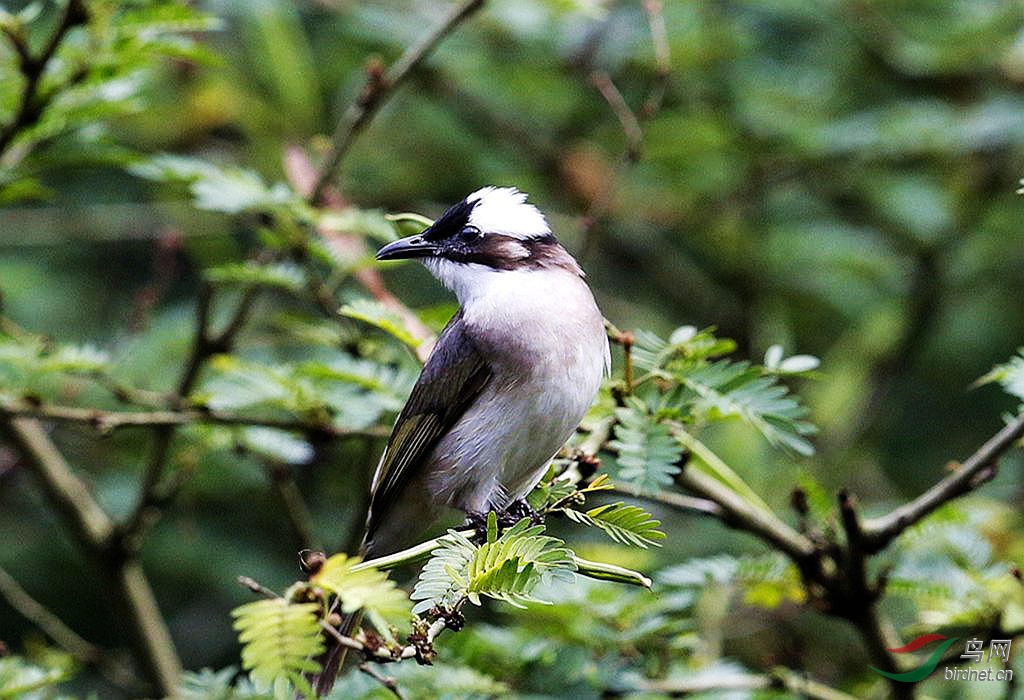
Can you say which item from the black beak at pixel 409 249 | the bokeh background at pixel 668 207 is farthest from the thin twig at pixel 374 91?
the bokeh background at pixel 668 207

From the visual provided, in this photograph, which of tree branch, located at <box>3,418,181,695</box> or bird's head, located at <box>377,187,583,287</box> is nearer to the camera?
bird's head, located at <box>377,187,583,287</box>

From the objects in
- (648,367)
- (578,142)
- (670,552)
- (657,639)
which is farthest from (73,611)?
(648,367)

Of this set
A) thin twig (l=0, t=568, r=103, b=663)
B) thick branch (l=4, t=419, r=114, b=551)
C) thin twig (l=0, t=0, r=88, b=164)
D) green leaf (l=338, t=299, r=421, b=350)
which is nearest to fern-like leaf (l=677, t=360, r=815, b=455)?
green leaf (l=338, t=299, r=421, b=350)

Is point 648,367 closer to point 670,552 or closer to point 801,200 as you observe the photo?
point 670,552

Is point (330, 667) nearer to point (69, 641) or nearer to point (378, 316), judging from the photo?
point (378, 316)

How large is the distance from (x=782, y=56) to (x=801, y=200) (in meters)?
0.81

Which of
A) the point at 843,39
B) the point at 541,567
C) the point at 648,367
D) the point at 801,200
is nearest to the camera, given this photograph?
the point at 541,567

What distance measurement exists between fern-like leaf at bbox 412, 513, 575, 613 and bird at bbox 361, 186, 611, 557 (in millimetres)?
646

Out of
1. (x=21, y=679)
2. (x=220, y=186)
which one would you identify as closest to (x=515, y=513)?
(x=21, y=679)

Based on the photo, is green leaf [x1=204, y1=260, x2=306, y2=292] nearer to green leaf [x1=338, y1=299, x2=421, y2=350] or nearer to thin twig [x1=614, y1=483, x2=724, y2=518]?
green leaf [x1=338, y1=299, x2=421, y2=350]

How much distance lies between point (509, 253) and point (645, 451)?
2.40 feet

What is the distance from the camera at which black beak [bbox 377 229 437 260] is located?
254cm

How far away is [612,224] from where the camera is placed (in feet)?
19.4

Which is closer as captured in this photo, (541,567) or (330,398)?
(541,567)
